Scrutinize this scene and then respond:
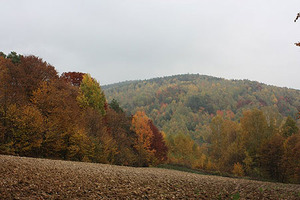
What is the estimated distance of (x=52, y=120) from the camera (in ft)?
108

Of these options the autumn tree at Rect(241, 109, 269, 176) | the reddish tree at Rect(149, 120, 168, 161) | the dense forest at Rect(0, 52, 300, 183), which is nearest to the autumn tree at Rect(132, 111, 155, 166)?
the dense forest at Rect(0, 52, 300, 183)

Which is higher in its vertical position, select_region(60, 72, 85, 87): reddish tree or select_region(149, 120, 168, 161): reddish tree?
select_region(60, 72, 85, 87): reddish tree

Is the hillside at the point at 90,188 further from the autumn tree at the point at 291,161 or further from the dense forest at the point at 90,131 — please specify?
the autumn tree at the point at 291,161

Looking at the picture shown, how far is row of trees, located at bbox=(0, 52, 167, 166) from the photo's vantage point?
27.7m

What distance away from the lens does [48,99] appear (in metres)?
33.9

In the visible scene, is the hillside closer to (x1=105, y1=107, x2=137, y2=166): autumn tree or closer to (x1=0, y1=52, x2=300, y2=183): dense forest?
(x1=0, y1=52, x2=300, y2=183): dense forest

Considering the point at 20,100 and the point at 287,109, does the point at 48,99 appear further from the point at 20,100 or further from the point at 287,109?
the point at 287,109

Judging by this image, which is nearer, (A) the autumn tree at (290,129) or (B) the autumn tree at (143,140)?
(B) the autumn tree at (143,140)

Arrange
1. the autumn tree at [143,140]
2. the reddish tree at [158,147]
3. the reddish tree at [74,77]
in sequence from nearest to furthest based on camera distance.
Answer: the autumn tree at [143,140]
the reddish tree at [158,147]
the reddish tree at [74,77]

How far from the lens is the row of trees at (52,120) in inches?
1092

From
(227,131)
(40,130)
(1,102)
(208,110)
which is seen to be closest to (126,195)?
(40,130)

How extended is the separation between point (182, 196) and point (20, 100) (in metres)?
26.8

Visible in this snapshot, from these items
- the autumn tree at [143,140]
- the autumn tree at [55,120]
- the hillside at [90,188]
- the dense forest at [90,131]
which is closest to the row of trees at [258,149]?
the dense forest at [90,131]

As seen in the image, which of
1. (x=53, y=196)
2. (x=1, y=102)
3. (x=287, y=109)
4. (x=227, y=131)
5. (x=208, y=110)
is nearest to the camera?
(x=53, y=196)
